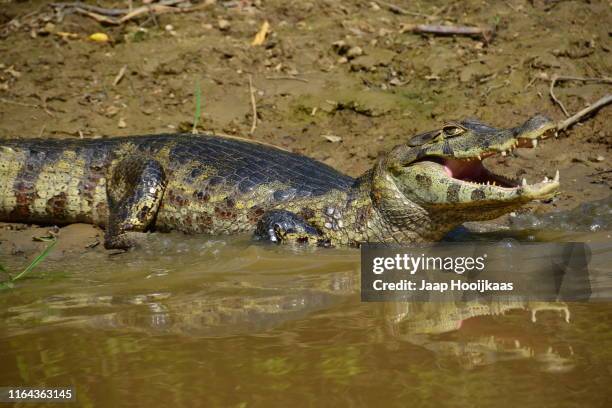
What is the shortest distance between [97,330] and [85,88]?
16.7 ft

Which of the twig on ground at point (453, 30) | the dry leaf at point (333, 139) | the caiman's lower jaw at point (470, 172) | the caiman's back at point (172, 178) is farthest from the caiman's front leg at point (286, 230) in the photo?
the twig on ground at point (453, 30)

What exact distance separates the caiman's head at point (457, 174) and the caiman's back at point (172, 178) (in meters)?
0.52

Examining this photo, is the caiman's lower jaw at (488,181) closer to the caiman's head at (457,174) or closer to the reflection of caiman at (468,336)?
the caiman's head at (457,174)

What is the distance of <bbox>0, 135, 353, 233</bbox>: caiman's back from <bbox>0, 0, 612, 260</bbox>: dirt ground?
1089mm

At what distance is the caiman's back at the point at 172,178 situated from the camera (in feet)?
18.8

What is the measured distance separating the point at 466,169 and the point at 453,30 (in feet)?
11.3

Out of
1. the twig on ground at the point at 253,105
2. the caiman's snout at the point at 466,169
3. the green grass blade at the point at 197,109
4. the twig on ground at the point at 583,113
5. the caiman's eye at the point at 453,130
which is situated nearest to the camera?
the caiman's snout at the point at 466,169

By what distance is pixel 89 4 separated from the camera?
355 inches

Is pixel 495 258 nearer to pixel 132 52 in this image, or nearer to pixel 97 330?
pixel 97 330

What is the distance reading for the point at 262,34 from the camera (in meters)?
8.51

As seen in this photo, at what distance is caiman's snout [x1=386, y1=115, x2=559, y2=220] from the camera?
4.58m

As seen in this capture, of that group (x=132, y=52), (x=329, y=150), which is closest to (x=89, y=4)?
(x=132, y=52)

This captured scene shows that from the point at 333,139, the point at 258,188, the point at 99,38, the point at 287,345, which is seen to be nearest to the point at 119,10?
the point at 99,38

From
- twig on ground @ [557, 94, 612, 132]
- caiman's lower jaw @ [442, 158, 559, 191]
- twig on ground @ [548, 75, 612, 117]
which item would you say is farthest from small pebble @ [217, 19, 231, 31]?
caiman's lower jaw @ [442, 158, 559, 191]
